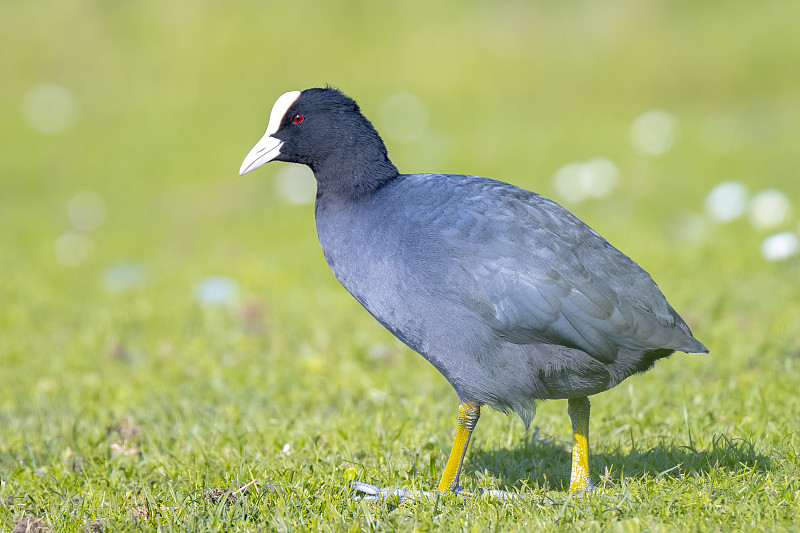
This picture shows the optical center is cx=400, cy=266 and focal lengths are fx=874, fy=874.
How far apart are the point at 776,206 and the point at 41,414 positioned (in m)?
5.78

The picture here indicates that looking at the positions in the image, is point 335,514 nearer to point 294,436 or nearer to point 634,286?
point 294,436

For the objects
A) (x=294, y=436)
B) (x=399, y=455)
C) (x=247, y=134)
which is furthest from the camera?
(x=247, y=134)

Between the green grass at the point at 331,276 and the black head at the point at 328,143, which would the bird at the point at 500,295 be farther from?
the green grass at the point at 331,276

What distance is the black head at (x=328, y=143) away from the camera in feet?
11.9

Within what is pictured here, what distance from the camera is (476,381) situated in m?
3.30

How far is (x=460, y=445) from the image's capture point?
342cm

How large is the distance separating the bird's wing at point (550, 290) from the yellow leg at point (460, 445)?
0.37 m

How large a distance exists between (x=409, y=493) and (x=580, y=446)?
0.73 m

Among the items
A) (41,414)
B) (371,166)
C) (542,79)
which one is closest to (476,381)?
(371,166)

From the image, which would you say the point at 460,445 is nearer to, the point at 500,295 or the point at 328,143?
the point at 500,295

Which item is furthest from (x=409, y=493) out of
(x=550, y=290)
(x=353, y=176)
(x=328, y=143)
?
(x=328, y=143)

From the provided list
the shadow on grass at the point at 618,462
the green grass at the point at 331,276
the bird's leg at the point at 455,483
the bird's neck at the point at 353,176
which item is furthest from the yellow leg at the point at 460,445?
the bird's neck at the point at 353,176

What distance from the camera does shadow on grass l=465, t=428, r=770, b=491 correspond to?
3.46m

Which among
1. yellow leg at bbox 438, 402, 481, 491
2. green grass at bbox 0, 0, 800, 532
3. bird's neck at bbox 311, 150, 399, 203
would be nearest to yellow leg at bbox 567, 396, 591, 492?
green grass at bbox 0, 0, 800, 532
